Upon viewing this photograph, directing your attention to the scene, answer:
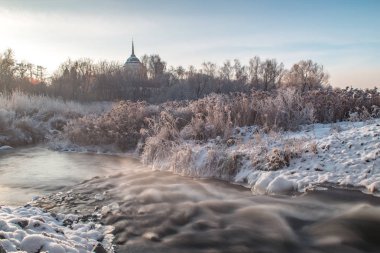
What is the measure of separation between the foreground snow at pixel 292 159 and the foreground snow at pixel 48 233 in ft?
10.6

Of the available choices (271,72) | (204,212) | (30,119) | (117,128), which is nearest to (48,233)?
(204,212)

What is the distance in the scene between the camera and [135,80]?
1914 inches

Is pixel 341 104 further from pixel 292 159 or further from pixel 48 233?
pixel 48 233

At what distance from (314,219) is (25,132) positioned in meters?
14.4

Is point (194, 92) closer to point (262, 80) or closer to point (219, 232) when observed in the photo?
point (262, 80)

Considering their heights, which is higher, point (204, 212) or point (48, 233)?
point (48, 233)

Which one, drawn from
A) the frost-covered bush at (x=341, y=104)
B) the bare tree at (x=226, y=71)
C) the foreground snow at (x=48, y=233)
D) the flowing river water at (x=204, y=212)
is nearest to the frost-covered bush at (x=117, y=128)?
the flowing river water at (x=204, y=212)

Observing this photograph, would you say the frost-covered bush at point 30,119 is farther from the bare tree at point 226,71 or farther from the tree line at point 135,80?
the bare tree at point 226,71

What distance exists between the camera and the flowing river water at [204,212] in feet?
14.3

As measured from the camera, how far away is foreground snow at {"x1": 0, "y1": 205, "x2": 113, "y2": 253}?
3.54m

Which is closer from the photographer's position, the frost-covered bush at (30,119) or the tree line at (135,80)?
the frost-covered bush at (30,119)

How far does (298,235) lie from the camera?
14.9 feet

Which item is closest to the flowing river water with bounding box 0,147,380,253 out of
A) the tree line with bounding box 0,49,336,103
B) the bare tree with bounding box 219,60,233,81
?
the tree line with bounding box 0,49,336,103

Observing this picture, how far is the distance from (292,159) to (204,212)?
262cm
